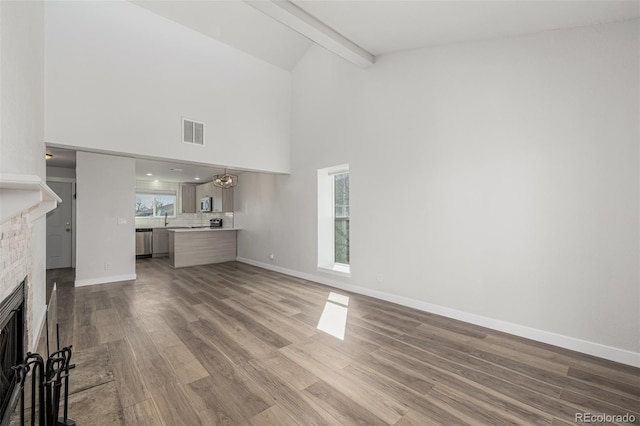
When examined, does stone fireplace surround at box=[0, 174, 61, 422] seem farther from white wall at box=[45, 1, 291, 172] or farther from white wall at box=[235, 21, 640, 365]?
white wall at box=[235, 21, 640, 365]

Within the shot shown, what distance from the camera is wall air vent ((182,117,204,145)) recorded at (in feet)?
14.9

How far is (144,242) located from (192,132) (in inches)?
212

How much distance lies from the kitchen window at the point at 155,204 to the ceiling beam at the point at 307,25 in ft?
28.0

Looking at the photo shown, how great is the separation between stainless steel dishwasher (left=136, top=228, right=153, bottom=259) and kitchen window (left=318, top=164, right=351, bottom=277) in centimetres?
603

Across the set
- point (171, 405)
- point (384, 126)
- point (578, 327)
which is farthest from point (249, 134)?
point (578, 327)

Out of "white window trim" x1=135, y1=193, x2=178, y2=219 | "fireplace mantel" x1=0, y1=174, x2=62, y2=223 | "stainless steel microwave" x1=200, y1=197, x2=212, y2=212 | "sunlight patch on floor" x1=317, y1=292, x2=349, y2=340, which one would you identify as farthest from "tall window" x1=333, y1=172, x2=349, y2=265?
"white window trim" x1=135, y1=193, x2=178, y2=219

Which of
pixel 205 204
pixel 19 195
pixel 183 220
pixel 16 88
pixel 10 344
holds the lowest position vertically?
pixel 10 344

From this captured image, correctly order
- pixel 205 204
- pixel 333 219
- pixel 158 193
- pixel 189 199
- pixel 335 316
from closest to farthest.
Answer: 1. pixel 335 316
2. pixel 333 219
3. pixel 205 204
4. pixel 158 193
5. pixel 189 199

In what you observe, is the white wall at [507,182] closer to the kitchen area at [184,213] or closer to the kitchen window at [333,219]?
the kitchen window at [333,219]

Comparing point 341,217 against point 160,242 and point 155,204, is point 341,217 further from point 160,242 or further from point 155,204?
point 155,204

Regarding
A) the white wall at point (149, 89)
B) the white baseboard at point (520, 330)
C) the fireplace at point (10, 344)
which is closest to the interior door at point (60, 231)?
the white wall at point (149, 89)

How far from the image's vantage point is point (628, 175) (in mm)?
2385

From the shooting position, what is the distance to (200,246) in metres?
7.07

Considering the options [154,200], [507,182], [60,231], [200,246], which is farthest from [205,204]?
[507,182]
